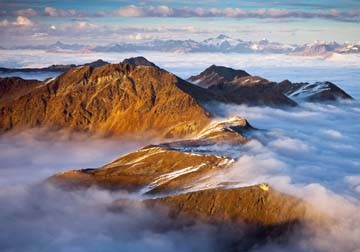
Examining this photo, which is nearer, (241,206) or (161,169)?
(241,206)

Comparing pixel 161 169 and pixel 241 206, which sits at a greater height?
pixel 161 169

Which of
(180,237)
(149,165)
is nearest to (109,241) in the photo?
(180,237)

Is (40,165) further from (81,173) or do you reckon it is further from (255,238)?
(255,238)

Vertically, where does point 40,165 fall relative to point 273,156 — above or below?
below

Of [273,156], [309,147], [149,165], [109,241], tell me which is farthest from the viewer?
[309,147]

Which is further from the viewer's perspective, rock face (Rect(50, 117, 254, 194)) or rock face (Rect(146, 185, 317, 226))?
rock face (Rect(50, 117, 254, 194))

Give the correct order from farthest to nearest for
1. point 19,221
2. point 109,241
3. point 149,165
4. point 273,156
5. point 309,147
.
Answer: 1. point 309,147
2. point 273,156
3. point 149,165
4. point 19,221
5. point 109,241

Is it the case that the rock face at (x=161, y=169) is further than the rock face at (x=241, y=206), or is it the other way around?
the rock face at (x=161, y=169)

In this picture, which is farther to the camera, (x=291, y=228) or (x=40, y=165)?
(x=40, y=165)
